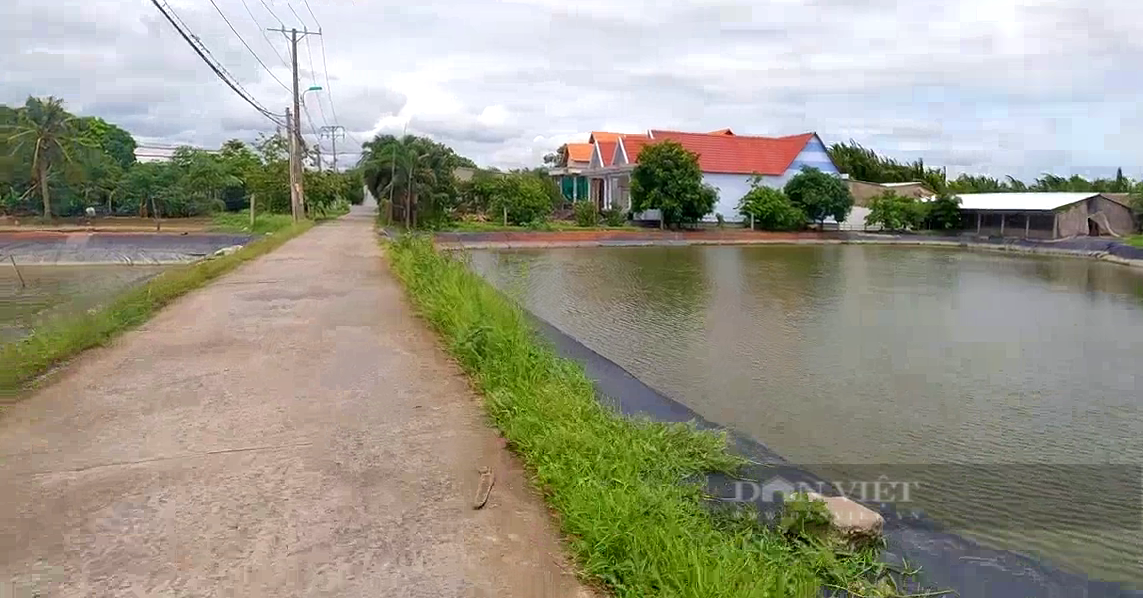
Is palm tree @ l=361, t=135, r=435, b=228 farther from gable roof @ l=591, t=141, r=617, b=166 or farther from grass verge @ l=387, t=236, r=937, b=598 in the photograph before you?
grass verge @ l=387, t=236, r=937, b=598

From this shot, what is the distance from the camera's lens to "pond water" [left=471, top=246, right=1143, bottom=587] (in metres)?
5.53

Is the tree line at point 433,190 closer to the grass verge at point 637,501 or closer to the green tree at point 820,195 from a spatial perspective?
the green tree at point 820,195

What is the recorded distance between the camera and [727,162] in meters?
38.0

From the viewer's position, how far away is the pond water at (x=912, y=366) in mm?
5527

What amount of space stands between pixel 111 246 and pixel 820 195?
90.8 ft

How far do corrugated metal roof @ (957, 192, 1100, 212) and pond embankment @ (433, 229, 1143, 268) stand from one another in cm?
174

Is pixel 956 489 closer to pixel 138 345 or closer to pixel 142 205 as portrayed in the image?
pixel 138 345

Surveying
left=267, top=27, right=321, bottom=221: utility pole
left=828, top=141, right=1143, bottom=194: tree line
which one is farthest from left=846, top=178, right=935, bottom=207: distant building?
left=267, top=27, right=321, bottom=221: utility pole

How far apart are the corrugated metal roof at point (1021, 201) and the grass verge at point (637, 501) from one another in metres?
32.2

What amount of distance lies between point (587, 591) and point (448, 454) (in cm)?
159

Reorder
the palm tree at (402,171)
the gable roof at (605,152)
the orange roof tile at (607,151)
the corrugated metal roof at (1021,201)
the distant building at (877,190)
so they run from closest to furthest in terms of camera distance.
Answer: the palm tree at (402,171)
the corrugated metal roof at (1021,201)
the distant building at (877,190)
the orange roof tile at (607,151)
the gable roof at (605,152)

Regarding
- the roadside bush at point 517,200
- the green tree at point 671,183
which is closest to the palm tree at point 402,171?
the roadside bush at point 517,200

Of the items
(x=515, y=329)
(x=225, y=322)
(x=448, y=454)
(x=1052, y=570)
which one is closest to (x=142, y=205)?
(x=225, y=322)

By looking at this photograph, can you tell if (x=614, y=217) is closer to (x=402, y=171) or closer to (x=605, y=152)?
(x=605, y=152)
